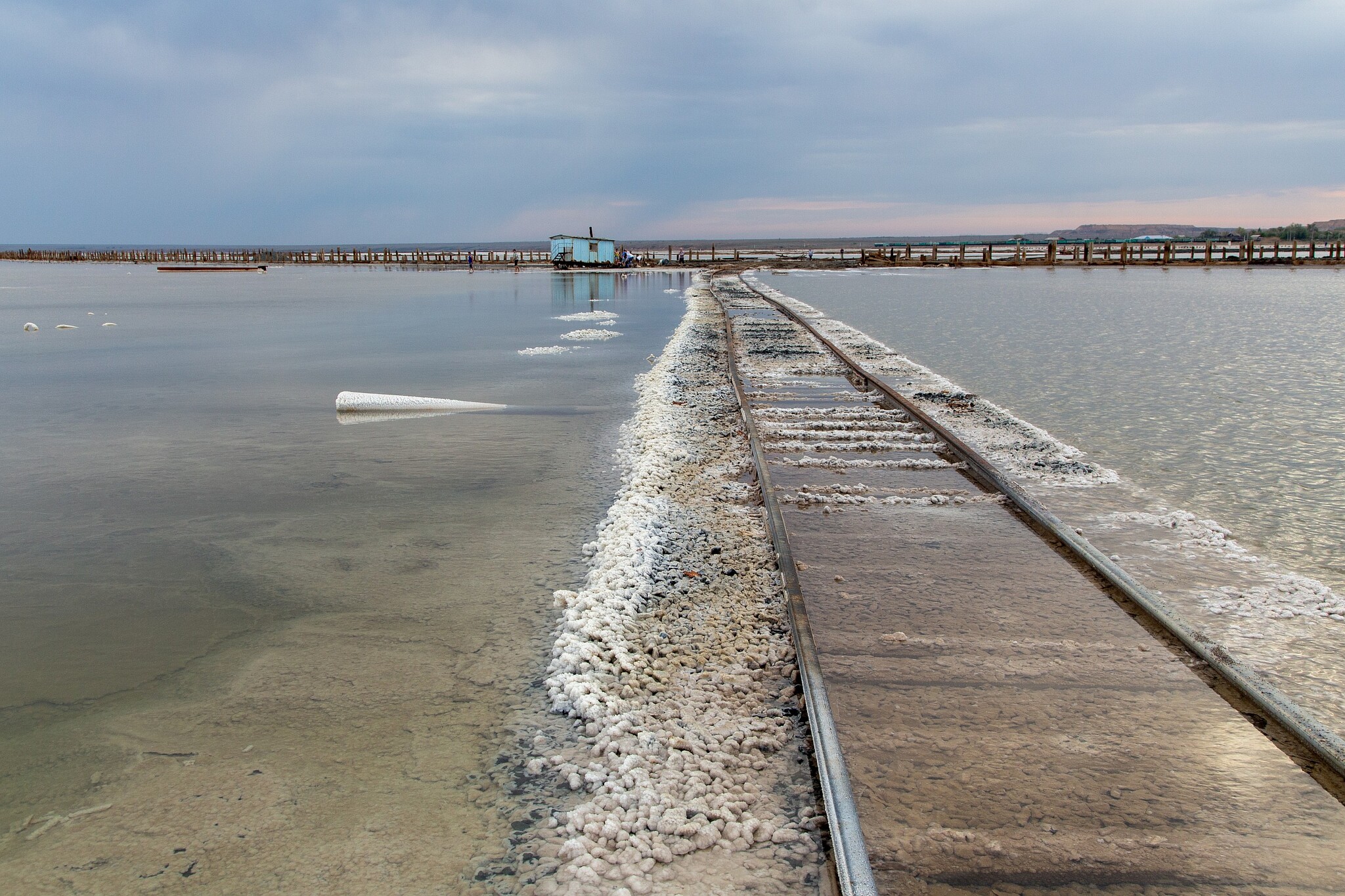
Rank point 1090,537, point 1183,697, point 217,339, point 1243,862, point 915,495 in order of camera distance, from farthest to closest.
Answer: point 217,339, point 915,495, point 1090,537, point 1183,697, point 1243,862

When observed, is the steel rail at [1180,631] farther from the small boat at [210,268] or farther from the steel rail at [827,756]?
the small boat at [210,268]

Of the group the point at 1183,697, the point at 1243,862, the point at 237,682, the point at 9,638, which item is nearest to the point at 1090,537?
the point at 1183,697

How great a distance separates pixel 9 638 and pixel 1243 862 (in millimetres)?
5251

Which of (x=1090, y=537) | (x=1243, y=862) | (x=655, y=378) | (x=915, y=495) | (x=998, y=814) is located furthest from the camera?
(x=655, y=378)

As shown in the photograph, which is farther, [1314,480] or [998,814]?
[1314,480]

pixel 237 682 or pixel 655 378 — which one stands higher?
pixel 655 378

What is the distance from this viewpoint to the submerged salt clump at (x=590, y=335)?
749 inches

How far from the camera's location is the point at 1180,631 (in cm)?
420

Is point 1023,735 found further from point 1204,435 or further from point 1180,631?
point 1204,435

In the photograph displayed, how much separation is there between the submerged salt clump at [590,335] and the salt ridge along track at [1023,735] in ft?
43.2

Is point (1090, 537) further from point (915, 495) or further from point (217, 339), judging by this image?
point (217, 339)

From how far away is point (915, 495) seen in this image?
6859mm

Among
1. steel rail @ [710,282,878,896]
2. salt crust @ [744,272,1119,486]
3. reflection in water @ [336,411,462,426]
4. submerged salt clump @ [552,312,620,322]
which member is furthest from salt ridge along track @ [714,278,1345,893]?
submerged salt clump @ [552,312,620,322]

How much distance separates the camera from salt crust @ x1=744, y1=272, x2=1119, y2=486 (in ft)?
24.4
